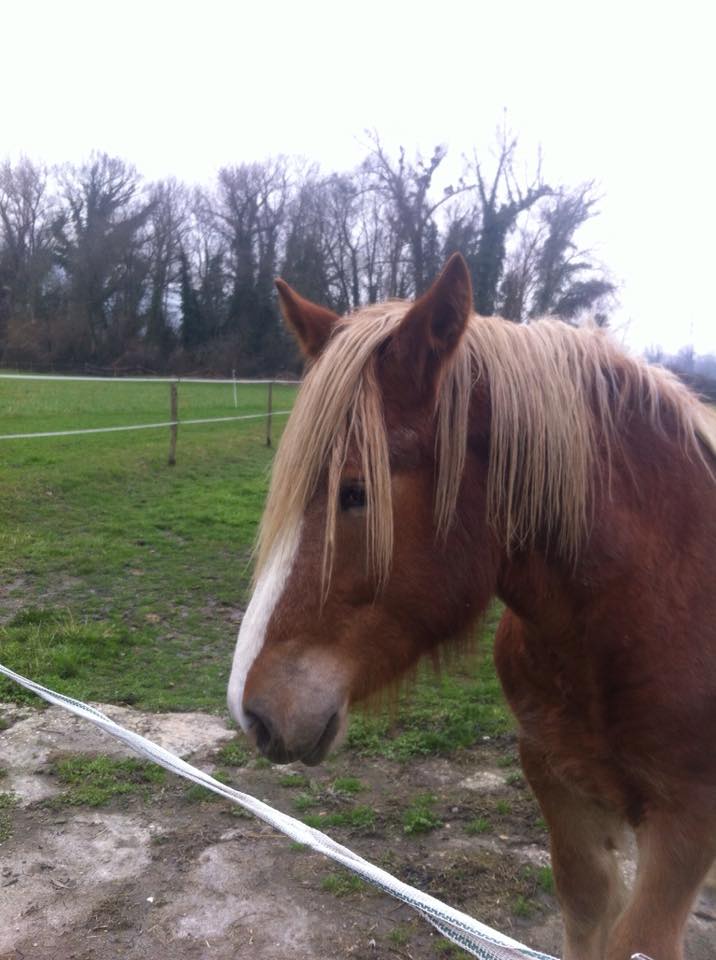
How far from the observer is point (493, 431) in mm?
1699

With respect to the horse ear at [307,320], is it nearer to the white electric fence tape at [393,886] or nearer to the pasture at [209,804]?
the pasture at [209,804]

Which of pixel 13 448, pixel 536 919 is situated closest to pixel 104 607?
pixel 536 919

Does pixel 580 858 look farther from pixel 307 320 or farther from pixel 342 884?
pixel 307 320

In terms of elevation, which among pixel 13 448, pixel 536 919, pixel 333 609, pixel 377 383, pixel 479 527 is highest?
pixel 377 383

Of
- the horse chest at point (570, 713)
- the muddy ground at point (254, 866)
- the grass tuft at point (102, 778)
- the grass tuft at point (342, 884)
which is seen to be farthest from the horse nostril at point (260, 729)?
the grass tuft at point (102, 778)

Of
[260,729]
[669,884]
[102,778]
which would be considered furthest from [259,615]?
[102,778]

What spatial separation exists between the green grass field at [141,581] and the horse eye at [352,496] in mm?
695

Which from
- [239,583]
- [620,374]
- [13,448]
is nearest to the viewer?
[620,374]

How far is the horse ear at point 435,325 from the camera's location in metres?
1.56

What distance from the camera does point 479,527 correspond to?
167 cm

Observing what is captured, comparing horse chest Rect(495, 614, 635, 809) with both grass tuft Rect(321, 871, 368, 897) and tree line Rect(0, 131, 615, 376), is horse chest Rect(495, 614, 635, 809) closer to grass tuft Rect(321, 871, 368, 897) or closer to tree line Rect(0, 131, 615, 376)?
grass tuft Rect(321, 871, 368, 897)

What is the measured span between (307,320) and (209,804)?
2.57m

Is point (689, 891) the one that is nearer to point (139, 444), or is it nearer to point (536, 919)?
point (536, 919)

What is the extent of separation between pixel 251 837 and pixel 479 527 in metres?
2.28
